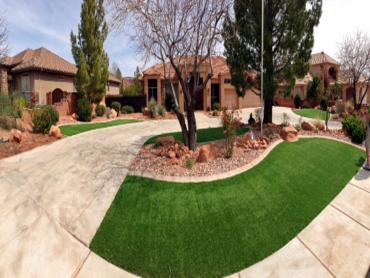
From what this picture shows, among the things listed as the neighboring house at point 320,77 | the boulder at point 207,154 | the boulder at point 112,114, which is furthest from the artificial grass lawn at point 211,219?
the neighboring house at point 320,77

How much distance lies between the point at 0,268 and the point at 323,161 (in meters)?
8.80

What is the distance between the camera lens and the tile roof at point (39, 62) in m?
22.0

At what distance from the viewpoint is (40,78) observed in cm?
2234

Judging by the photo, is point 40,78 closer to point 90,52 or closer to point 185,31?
point 90,52

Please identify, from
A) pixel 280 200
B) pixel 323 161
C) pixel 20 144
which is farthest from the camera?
pixel 20 144

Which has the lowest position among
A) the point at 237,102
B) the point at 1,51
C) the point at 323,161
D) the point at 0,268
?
the point at 0,268

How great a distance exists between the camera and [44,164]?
28.1ft

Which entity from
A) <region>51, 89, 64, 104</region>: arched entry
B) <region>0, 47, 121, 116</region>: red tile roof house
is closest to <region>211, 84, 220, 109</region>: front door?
<region>0, 47, 121, 116</region>: red tile roof house

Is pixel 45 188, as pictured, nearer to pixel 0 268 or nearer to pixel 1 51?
pixel 0 268

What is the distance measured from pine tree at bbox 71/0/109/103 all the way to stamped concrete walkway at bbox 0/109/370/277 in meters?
12.6

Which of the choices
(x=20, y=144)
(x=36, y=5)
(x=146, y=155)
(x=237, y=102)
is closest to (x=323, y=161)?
(x=146, y=155)

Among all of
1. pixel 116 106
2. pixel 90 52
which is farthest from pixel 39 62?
pixel 116 106

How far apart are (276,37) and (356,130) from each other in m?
5.10

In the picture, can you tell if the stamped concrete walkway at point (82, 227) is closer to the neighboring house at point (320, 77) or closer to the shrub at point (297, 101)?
the shrub at point (297, 101)
